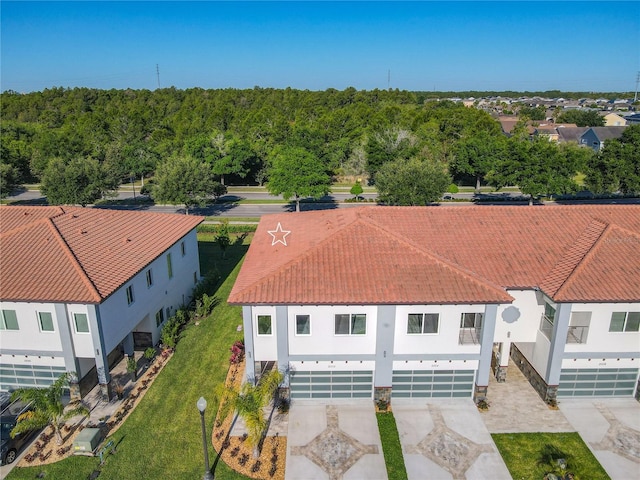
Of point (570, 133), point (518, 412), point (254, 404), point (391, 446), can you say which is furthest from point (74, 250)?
point (570, 133)

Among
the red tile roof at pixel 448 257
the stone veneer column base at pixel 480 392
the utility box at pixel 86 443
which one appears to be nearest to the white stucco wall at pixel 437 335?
the red tile roof at pixel 448 257

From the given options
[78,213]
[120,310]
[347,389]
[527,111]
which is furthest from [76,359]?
[527,111]

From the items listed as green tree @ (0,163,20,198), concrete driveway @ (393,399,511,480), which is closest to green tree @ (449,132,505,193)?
concrete driveway @ (393,399,511,480)

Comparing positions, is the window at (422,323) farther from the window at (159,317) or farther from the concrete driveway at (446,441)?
the window at (159,317)

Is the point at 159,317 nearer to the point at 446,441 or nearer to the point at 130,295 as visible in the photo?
the point at 130,295

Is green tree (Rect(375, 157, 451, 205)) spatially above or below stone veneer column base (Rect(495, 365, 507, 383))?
above

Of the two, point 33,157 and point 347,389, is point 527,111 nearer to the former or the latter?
point 33,157

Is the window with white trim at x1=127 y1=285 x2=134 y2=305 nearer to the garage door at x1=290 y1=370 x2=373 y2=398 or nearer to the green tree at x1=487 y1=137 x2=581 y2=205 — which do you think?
the garage door at x1=290 y1=370 x2=373 y2=398
